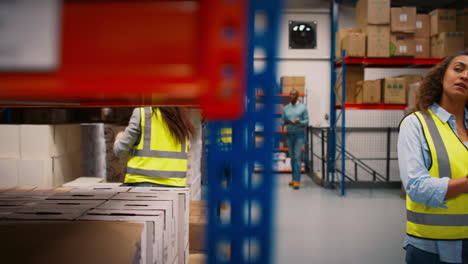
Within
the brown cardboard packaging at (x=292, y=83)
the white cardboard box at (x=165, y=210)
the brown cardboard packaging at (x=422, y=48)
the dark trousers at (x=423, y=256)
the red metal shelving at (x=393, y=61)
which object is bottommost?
the dark trousers at (x=423, y=256)

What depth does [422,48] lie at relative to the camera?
18.9 ft

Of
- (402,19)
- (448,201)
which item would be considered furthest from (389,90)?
(448,201)

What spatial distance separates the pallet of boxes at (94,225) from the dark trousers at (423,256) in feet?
3.86

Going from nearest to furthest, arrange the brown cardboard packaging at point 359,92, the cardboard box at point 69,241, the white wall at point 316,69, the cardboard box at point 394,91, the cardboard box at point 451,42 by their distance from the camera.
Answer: the cardboard box at point 69,241
the cardboard box at point 451,42
the cardboard box at point 394,91
the brown cardboard packaging at point 359,92
the white wall at point 316,69

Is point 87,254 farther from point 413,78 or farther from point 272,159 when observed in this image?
point 413,78

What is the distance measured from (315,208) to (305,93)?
15.5 ft

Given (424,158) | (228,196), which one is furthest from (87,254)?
(424,158)

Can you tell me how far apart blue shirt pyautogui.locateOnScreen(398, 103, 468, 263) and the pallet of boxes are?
1.10 m

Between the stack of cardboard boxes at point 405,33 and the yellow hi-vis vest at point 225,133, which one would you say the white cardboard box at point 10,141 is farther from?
the stack of cardboard boxes at point 405,33

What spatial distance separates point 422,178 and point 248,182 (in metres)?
1.36

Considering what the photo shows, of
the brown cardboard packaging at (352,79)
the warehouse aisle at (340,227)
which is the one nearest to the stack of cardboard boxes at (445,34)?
the brown cardboard packaging at (352,79)

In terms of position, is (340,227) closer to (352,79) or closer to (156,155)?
(352,79)

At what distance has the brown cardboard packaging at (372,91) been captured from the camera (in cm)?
561

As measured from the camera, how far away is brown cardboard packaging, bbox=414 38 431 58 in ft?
18.8
